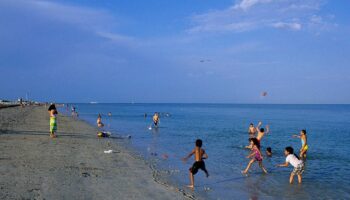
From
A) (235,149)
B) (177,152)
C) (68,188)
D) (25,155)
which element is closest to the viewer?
(68,188)

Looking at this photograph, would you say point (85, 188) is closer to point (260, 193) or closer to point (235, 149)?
point (260, 193)

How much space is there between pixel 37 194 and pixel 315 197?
790cm

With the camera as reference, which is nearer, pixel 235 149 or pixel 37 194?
pixel 37 194

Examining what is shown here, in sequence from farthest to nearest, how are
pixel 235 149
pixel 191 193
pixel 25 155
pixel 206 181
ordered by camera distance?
pixel 235 149 < pixel 25 155 < pixel 206 181 < pixel 191 193

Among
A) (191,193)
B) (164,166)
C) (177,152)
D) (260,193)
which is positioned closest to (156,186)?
(191,193)

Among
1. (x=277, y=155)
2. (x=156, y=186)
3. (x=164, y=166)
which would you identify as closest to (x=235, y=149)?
(x=277, y=155)

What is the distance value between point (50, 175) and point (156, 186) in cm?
326

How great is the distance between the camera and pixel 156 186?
1129 cm

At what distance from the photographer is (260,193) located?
452 inches

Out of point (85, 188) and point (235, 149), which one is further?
point (235, 149)

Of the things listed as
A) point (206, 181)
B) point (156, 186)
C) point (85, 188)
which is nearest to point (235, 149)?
point (206, 181)

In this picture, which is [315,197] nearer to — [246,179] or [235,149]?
[246,179]

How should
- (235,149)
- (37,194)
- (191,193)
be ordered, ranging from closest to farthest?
(37,194)
(191,193)
(235,149)

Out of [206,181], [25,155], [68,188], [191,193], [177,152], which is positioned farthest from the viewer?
[177,152]
